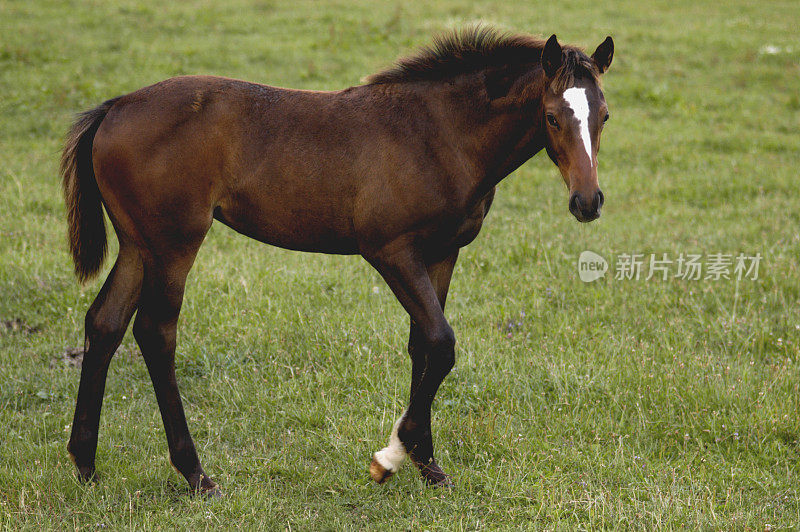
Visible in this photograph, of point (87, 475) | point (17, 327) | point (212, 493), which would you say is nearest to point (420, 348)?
point (212, 493)

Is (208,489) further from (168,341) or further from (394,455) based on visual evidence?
(394,455)

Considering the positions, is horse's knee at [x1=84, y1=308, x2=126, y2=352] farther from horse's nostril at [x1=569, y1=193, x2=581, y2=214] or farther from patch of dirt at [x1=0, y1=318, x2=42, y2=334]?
horse's nostril at [x1=569, y1=193, x2=581, y2=214]

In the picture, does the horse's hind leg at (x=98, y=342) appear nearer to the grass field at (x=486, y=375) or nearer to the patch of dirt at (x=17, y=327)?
the grass field at (x=486, y=375)

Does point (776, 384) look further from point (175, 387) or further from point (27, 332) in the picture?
point (27, 332)

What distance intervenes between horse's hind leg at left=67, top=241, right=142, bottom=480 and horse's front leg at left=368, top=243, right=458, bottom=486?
1.42 meters

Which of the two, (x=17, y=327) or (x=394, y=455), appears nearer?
(x=394, y=455)

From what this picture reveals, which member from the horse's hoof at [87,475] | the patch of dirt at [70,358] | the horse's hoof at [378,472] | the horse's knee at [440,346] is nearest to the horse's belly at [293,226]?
the horse's knee at [440,346]

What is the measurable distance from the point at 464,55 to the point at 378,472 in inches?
90.7

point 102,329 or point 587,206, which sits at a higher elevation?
point 587,206

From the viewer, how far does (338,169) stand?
3.99 meters

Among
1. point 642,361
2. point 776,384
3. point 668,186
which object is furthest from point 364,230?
point 668,186

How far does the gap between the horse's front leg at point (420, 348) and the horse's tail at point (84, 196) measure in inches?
67.9

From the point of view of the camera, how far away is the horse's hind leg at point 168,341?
4.10 meters

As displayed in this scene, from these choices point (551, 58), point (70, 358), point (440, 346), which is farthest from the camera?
point (70, 358)
